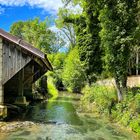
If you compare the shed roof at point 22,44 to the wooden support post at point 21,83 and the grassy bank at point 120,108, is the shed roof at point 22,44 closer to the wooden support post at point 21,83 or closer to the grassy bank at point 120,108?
the wooden support post at point 21,83

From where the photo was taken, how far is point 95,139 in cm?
1630

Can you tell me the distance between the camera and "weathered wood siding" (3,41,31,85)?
67.5 feet

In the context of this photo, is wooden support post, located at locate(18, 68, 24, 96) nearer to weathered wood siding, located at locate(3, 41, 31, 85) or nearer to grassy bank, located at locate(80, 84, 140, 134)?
weathered wood siding, located at locate(3, 41, 31, 85)

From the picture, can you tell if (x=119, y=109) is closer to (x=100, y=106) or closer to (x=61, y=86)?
(x=100, y=106)

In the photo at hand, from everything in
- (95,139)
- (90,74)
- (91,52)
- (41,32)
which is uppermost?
(41,32)

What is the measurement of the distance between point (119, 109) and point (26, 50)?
7338 millimetres

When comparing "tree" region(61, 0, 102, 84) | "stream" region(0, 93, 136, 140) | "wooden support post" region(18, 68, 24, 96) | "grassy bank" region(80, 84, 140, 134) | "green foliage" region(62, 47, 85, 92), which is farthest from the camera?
"green foliage" region(62, 47, 85, 92)

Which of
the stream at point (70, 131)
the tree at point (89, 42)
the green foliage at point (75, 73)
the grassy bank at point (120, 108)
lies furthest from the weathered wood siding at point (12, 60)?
the green foliage at point (75, 73)

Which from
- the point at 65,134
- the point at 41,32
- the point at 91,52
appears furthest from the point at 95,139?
the point at 41,32

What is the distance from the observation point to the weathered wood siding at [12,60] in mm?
20562

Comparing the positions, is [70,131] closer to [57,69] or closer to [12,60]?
[12,60]

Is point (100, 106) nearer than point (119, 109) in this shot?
No

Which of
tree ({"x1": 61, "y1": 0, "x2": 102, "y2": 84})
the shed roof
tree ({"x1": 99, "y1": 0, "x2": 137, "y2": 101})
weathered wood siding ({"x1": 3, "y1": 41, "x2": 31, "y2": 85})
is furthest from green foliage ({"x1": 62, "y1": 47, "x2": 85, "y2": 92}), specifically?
the shed roof

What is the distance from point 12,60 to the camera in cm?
2061
